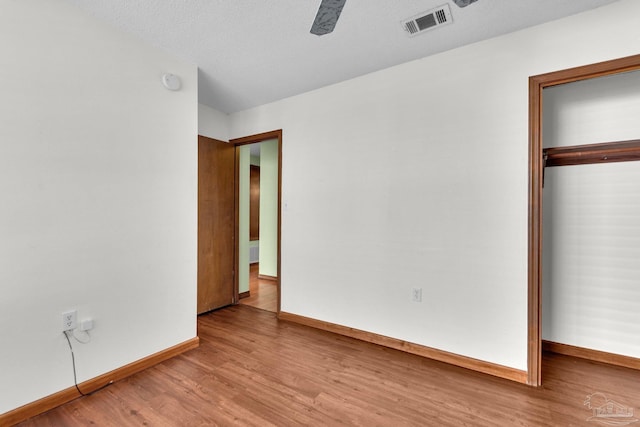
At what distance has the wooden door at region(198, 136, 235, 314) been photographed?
339cm

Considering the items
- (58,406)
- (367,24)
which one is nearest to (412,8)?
(367,24)

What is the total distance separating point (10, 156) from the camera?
161 cm

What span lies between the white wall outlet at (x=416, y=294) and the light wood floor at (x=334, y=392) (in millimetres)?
481

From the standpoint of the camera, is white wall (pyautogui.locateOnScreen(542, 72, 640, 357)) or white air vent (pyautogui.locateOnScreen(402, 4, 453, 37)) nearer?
white air vent (pyautogui.locateOnScreen(402, 4, 453, 37))

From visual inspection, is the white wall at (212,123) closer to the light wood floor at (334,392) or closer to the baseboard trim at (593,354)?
→ the light wood floor at (334,392)

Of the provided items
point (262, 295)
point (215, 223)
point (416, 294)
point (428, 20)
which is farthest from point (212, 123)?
point (416, 294)

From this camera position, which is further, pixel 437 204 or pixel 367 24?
pixel 437 204

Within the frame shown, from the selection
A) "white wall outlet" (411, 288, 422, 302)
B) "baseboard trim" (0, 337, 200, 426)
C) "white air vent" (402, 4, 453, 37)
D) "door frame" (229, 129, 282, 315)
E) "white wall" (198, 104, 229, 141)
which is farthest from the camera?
"white wall" (198, 104, 229, 141)

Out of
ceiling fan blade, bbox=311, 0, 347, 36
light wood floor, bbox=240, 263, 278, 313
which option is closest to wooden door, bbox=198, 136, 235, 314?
light wood floor, bbox=240, 263, 278, 313

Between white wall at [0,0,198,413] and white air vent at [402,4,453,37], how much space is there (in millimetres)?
1897

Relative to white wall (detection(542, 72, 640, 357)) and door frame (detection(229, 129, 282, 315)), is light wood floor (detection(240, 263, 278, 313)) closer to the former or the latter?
door frame (detection(229, 129, 282, 315))

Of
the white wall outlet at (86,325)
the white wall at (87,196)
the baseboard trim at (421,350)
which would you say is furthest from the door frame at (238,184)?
the white wall outlet at (86,325)

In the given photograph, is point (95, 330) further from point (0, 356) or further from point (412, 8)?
point (412, 8)

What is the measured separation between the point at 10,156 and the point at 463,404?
312 cm
